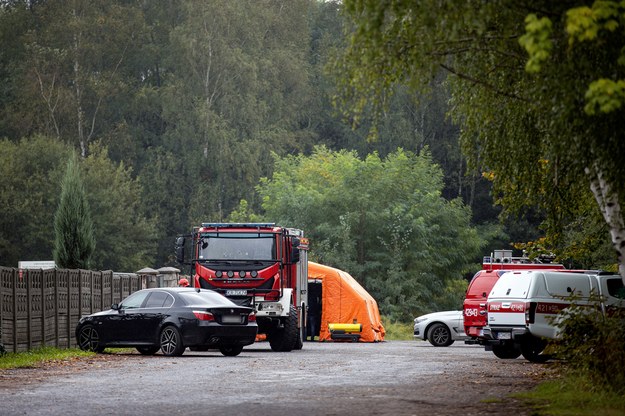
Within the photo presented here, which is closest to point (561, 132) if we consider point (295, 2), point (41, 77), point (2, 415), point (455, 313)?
point (2, 415)

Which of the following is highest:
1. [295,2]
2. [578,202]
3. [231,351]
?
[295,2]

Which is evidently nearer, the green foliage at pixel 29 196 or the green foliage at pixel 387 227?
the green foliage at pixel 387 227

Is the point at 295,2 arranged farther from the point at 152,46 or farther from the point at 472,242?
the point at 472,242

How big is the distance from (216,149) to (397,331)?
19.5 metres

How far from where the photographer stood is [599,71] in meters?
13.1

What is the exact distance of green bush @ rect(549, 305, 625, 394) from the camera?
52.6 feet

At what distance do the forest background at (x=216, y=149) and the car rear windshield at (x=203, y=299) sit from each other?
86.6 ft

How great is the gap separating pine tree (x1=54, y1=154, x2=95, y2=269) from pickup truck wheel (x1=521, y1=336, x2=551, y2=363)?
20.0 m

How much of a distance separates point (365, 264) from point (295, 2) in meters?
23.2

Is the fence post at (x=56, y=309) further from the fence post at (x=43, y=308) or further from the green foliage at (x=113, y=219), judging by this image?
the green foliage at (x=113, y=219)

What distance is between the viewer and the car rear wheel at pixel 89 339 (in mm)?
28562

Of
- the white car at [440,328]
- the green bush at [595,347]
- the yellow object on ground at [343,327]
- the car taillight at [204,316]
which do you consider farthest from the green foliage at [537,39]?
the yellow object on ground at [343,327]

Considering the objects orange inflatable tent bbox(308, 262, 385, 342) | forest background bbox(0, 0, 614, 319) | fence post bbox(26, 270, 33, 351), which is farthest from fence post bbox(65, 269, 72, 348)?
forest background bbox(0, 0, 614, 319)

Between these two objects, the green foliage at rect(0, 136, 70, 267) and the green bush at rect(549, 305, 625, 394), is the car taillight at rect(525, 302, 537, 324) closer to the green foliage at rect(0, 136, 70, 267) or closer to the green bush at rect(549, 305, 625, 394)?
the green bush at rect(549, 305, 625, 394)
